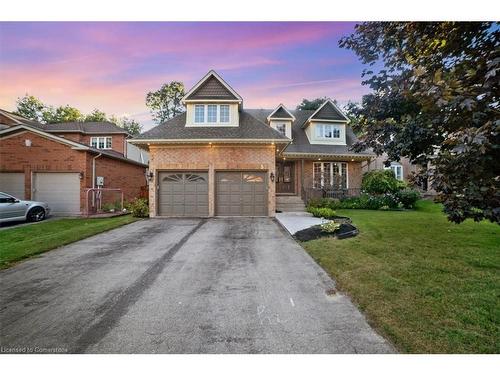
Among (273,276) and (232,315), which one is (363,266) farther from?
(232,315)

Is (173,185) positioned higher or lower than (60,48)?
lower

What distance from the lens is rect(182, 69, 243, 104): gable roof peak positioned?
40.3 feet

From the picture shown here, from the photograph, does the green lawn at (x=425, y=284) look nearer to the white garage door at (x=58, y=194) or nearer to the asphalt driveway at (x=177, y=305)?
the asphalt driveway at (x=177, y=305)

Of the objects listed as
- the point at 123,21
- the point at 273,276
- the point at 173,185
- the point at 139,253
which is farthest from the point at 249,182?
the point at 123,21

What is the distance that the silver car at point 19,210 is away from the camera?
9.54 meters

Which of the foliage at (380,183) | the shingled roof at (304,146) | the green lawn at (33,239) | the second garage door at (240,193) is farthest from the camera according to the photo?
the shingled roof at (304,146)

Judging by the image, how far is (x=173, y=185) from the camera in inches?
449

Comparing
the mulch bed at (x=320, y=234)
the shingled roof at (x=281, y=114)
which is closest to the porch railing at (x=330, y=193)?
the shingled roof at (x=281, y=114)

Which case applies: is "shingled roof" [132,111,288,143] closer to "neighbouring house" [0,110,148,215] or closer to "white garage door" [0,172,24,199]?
"neighbouring house" [0,110,148,215]

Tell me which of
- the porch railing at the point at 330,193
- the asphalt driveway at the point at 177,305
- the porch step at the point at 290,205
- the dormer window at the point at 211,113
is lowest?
the asphalt driveway at the point at 177,305

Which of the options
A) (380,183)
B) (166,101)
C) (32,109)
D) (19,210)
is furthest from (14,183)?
(32,109)

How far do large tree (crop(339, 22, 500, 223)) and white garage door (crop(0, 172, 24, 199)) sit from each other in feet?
50.1

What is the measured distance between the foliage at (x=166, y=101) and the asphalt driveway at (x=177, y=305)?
27.5 m
